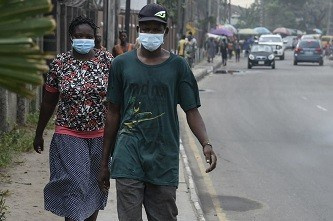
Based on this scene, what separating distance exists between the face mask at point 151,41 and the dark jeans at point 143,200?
747 millimetres

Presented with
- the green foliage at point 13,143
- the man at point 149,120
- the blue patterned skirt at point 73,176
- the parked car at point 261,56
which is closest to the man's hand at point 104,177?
the man at point 149,120

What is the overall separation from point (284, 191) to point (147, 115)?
5786 mm

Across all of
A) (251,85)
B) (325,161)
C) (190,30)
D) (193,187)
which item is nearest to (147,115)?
(193,187)

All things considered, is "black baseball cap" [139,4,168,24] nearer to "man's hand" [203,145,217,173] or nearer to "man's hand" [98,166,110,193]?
"man's hand" [203,145,217,173]

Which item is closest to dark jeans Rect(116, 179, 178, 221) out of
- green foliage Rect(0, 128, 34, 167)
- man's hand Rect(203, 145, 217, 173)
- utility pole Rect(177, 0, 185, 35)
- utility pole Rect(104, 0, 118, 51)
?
man's hand Rect(203, 145, 217, 173)

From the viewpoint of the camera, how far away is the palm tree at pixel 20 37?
2.13 meters

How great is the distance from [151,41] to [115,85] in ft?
1.10

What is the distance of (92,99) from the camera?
19.5 ft

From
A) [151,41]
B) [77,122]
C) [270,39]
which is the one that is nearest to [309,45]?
[270,39]

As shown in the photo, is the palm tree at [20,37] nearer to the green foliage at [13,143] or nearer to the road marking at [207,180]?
the road marking at [207,180]

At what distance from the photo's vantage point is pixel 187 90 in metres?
5.09

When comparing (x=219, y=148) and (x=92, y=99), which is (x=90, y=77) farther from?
(x=219, y=148)

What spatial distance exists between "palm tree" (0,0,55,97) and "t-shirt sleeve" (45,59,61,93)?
388 cm

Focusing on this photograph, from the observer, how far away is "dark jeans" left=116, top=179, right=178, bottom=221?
5000mm
